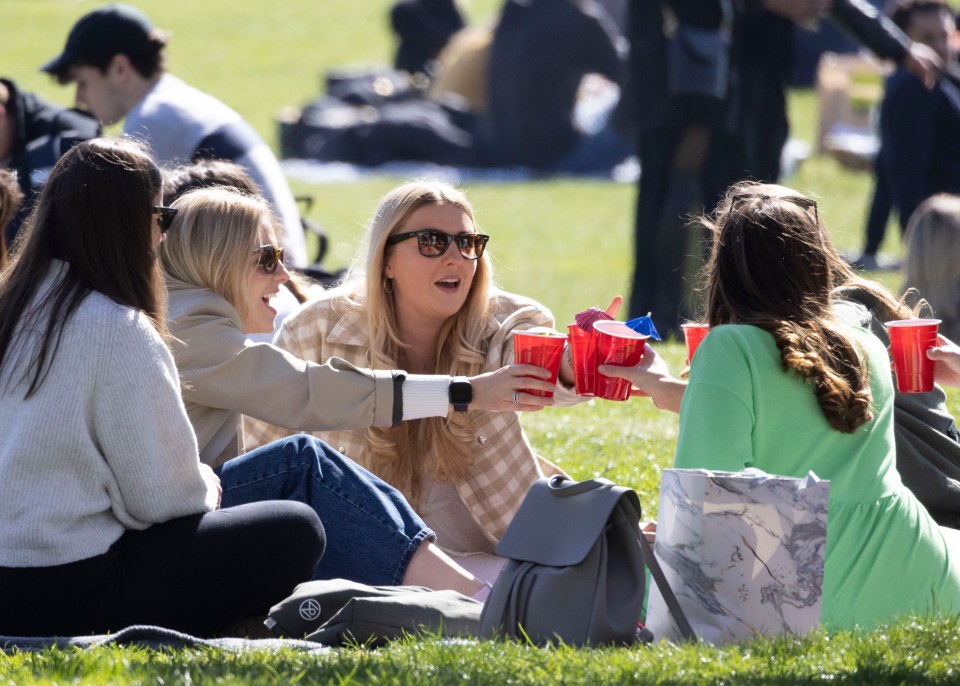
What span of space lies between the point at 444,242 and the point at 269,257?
1.81 feet

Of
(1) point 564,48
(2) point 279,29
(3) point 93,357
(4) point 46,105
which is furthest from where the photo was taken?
(2) point 279,29

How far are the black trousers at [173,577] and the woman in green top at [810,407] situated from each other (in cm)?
109

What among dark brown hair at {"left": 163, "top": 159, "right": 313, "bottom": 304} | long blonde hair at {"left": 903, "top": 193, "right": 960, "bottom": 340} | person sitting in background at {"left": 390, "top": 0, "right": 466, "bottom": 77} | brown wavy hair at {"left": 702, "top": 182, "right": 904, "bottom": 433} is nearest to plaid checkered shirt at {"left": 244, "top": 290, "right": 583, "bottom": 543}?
dark brown hair at {"left": 163, "top": 159, "right": 313, "bottom": 304}

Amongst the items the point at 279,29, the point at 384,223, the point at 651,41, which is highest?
the point at 279,29

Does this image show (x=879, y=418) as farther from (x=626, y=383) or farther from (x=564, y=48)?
(x=564, y=48)

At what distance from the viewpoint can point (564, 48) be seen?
63.6 feet


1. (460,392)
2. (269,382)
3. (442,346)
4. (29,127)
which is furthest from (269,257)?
(29,127)

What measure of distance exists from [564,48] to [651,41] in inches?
369

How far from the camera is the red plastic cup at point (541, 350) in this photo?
14.2 feet

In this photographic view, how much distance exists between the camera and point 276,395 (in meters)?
4.44

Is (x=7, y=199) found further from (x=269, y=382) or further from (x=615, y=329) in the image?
(x=615, y=329)

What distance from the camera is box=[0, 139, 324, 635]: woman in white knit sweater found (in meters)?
3.64

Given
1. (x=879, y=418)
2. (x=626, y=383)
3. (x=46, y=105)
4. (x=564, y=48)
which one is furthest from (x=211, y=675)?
(x=564, y=48)

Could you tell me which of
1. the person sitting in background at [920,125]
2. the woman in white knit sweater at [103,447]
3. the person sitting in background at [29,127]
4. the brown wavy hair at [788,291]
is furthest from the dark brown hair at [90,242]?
the person sitting in background at [920,125]
